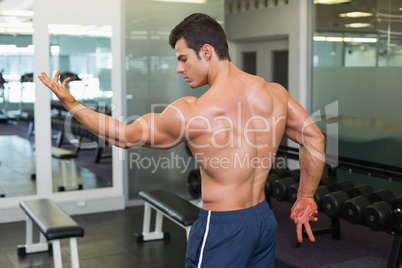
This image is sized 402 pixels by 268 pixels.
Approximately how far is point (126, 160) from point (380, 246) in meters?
2.24

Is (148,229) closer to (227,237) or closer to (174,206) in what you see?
(174,206)

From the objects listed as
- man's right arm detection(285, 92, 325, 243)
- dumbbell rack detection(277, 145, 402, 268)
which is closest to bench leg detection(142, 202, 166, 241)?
dumbbell rack detection(277, 145, 402, 268)

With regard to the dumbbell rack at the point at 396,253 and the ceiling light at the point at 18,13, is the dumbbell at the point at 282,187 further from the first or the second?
the ceiling light at the point at 18,13

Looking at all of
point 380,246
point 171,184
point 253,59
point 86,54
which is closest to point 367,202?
point 380,246

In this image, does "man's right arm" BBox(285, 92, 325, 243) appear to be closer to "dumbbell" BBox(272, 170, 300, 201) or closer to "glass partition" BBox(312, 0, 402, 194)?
"dumbbell" BBox(272, 170, 300, 201)

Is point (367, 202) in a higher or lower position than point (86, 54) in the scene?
lower

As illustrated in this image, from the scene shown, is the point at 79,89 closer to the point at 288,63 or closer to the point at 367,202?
the point at 288,63

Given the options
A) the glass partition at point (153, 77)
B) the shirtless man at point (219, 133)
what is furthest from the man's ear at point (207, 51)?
the glass partition at point (153, 77)

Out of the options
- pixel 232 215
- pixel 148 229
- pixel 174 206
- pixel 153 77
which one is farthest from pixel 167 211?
pixel 153 77

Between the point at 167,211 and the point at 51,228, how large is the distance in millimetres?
740

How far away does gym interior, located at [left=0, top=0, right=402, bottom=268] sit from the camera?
3508 millimetres

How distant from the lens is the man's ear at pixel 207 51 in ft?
5.12

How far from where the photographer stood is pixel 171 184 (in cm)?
497

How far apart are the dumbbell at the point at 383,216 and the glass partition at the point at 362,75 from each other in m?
1.12
